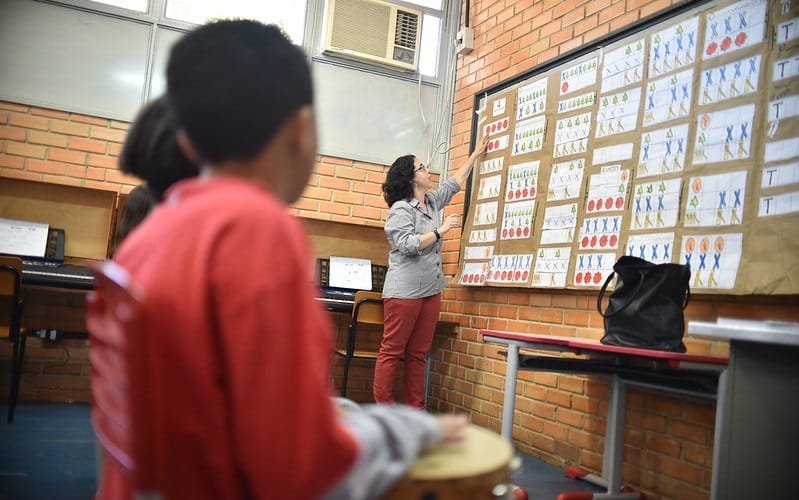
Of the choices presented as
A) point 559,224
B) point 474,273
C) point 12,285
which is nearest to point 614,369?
point 559,224

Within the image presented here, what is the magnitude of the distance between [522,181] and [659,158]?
932mm

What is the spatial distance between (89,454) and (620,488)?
220cm

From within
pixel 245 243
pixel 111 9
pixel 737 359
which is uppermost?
pixel 111 9

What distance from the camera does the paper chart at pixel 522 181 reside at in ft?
11.2

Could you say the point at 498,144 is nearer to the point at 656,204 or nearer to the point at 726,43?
the point at 656,204

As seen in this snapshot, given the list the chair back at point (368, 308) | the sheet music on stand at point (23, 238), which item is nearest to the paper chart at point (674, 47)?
the chair back at point (368, 308)

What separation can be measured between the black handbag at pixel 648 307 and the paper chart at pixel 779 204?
1.18 feet

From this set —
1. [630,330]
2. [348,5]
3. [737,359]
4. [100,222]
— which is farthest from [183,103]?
[348,5]

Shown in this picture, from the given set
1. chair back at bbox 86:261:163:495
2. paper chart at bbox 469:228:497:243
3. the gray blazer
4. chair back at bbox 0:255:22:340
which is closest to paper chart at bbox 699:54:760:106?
paper chart at bbox 469:228:497:243

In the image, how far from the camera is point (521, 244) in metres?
3.44

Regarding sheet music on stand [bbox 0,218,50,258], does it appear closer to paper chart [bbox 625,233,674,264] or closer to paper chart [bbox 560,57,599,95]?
paper chart [bbox 560,57,599,95]

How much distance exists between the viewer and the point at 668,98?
2.67m

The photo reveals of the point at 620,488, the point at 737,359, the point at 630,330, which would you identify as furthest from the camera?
the point at 620,488

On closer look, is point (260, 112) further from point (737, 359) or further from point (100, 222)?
Result: point (100, 222)
